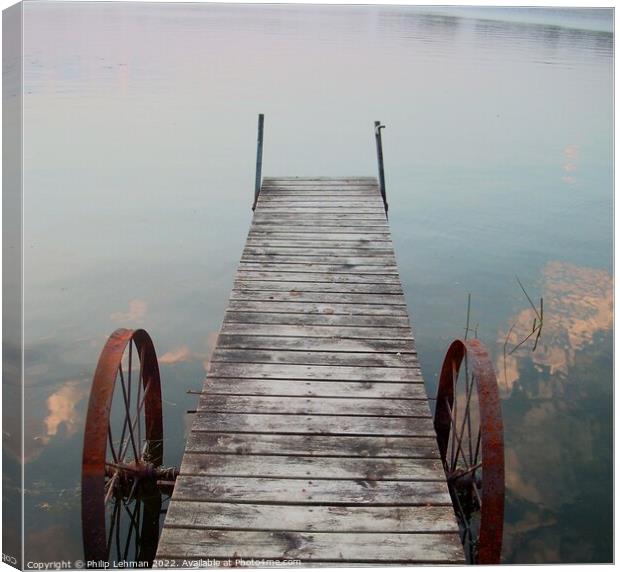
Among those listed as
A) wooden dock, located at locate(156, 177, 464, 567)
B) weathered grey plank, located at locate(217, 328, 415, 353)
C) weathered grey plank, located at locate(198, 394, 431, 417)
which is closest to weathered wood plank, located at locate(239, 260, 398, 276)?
wooden dock, located at locate(156, 177, 464, 567)

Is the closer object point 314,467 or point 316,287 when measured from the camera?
point 314,467

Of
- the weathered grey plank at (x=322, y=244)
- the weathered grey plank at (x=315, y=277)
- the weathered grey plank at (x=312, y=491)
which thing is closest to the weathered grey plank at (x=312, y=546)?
the weathered grey plank at (x=312, y=491)

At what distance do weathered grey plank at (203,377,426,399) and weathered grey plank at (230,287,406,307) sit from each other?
1436 millimetres

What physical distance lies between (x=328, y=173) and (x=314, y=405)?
31.4 feet

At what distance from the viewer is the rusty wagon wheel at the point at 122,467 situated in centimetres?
391

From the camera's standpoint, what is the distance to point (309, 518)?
3865 millimetres

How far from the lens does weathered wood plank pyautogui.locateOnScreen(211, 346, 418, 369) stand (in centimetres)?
544

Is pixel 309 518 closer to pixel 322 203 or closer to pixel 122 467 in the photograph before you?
pixel 122 467

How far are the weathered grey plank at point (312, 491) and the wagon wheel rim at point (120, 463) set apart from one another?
1.67ft

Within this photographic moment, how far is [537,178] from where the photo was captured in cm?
1357

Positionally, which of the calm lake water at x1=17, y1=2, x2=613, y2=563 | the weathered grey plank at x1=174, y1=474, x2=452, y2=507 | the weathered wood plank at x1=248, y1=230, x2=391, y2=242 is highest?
the weathered grey plank at x1=174, y1=474, x2=452, y2=507

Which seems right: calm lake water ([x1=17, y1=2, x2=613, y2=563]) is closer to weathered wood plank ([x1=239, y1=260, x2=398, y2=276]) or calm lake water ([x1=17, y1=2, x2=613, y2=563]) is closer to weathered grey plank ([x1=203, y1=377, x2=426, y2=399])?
weathered wood plank ([x1=239, y1=260, x2=398, y2=276])

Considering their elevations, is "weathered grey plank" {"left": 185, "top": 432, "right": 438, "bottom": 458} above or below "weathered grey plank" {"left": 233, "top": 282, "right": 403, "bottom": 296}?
above

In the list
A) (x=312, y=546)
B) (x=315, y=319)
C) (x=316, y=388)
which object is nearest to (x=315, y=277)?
(x=315, y=319)
